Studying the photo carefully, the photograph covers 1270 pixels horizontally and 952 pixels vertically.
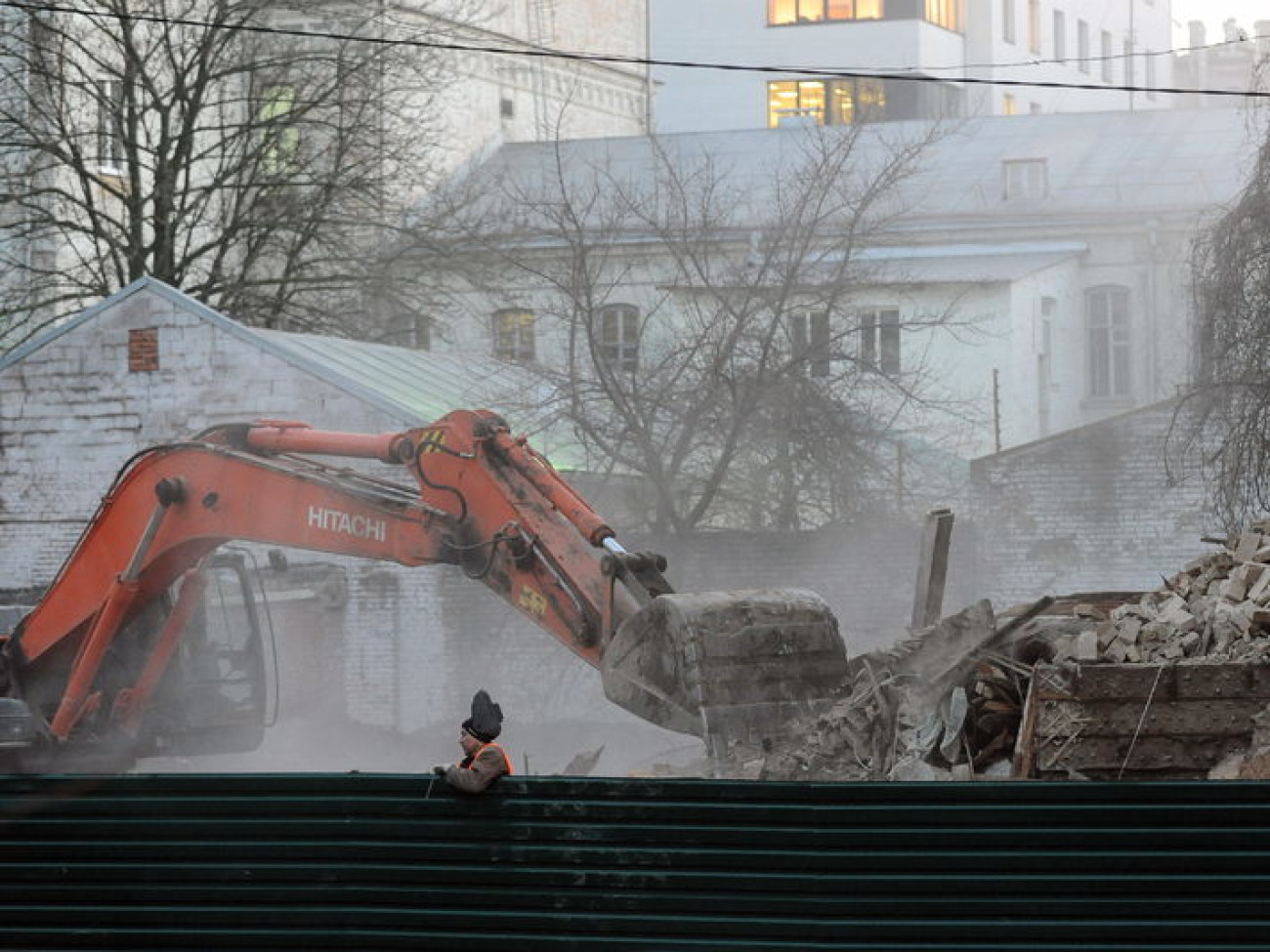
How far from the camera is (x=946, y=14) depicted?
62.9m

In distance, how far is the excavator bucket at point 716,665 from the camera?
12.2 m

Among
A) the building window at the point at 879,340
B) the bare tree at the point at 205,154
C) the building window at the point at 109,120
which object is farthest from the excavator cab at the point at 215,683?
the building window at the point at 109,120

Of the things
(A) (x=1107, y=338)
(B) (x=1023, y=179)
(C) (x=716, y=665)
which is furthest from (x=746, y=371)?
(B) (x=1023, y=179)

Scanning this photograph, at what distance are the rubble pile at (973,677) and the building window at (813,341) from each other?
11.2 metres

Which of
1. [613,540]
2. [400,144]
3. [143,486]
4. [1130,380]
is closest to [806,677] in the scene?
[613,540]

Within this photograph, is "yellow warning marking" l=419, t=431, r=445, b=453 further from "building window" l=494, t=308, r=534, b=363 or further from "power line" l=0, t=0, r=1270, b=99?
"building window" l=494, t=308, r=534, b=363

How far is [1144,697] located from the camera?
1260 centimetres

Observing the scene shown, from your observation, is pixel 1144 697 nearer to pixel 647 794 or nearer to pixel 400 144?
pixel 647 794

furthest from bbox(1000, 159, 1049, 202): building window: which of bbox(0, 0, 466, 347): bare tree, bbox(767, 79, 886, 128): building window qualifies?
bbox(767, 79, 886, 128): building window

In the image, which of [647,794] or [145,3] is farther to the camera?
[145,3]

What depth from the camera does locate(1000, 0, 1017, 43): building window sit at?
211 feet

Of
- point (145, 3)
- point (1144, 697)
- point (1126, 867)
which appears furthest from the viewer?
point (145, 3)

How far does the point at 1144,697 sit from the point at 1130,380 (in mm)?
31479

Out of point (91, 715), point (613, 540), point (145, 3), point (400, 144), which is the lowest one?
point (91, 715)
